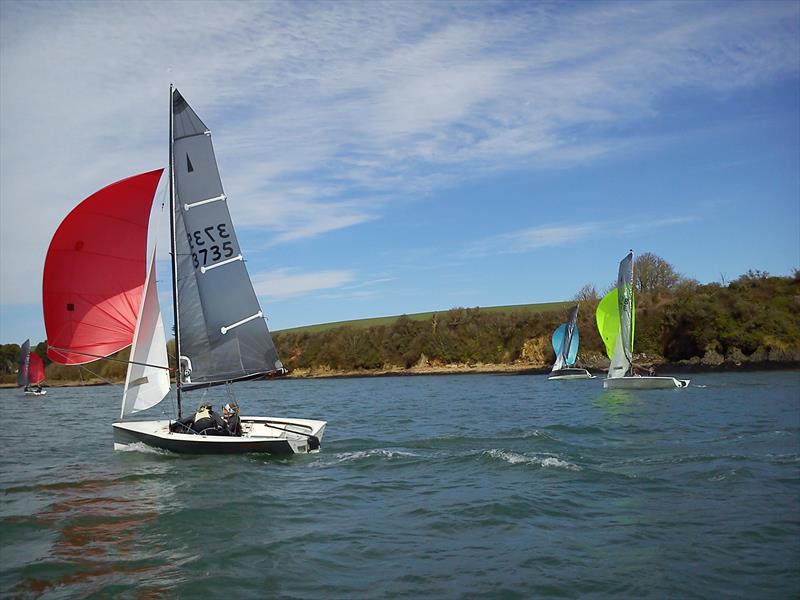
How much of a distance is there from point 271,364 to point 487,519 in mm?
8464

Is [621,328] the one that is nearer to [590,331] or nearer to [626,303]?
[626,303]

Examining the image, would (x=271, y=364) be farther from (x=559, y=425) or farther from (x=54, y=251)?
(x=559, y=425)

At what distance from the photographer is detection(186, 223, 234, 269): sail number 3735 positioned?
1711cm

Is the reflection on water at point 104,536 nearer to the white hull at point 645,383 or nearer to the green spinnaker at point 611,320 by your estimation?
the white hull at point 645,383

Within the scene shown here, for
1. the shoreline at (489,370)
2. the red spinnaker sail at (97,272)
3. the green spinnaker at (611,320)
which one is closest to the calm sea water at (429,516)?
the red spinnaker sail at (97,272)

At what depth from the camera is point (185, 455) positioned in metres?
16.9

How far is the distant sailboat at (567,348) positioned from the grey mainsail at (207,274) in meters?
36.7

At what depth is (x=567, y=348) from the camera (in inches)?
2104

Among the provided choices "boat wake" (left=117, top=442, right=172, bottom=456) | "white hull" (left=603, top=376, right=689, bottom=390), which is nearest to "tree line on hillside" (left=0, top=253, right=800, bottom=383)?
"white hull" (left=603, top=376, right=689, bottom=390)

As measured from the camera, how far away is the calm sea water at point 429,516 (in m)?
8.26

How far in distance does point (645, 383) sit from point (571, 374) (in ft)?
53.9

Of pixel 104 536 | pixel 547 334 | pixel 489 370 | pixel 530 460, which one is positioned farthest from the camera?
pixel 547 334

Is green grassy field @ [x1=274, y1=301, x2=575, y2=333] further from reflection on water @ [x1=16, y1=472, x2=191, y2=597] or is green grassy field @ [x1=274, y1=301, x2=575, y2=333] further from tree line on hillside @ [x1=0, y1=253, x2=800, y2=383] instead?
reflection on water @ [x1=16, y1=472, x2=191, y2=597]

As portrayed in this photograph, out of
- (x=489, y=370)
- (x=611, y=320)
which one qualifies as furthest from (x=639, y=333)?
(x=611, y=320)
